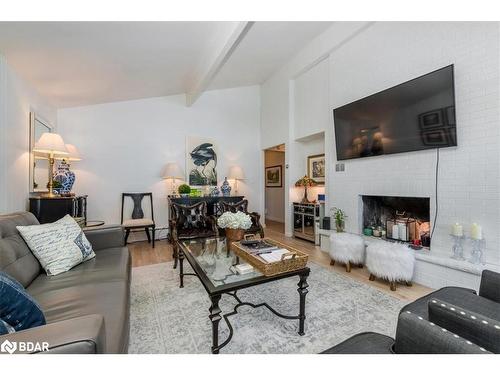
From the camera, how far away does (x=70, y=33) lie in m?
2.14

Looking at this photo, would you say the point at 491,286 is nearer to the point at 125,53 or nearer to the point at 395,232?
the point at 395,232

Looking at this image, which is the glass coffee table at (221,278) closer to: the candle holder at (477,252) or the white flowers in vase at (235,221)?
the white flowers in vase at (235,221)

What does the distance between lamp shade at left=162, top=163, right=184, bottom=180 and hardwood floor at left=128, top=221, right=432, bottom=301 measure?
1.29 metres

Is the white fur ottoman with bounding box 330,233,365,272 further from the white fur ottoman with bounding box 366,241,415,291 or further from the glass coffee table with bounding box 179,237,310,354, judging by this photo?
the glass coffee table with bounding box 179,237,310,354

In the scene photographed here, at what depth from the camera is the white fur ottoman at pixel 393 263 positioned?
7.68 ft

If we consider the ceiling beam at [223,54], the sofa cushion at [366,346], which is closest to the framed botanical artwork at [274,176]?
the ceiling beam at [223,54]

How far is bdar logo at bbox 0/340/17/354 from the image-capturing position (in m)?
0.69

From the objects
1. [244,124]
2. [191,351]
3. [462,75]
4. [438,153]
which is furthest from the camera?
[244,124]

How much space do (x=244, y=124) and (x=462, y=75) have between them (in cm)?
405

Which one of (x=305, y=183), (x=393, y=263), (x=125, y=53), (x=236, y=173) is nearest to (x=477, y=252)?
Answer: (x=393, y=263)

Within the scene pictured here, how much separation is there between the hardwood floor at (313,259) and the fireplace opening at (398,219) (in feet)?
1.88
